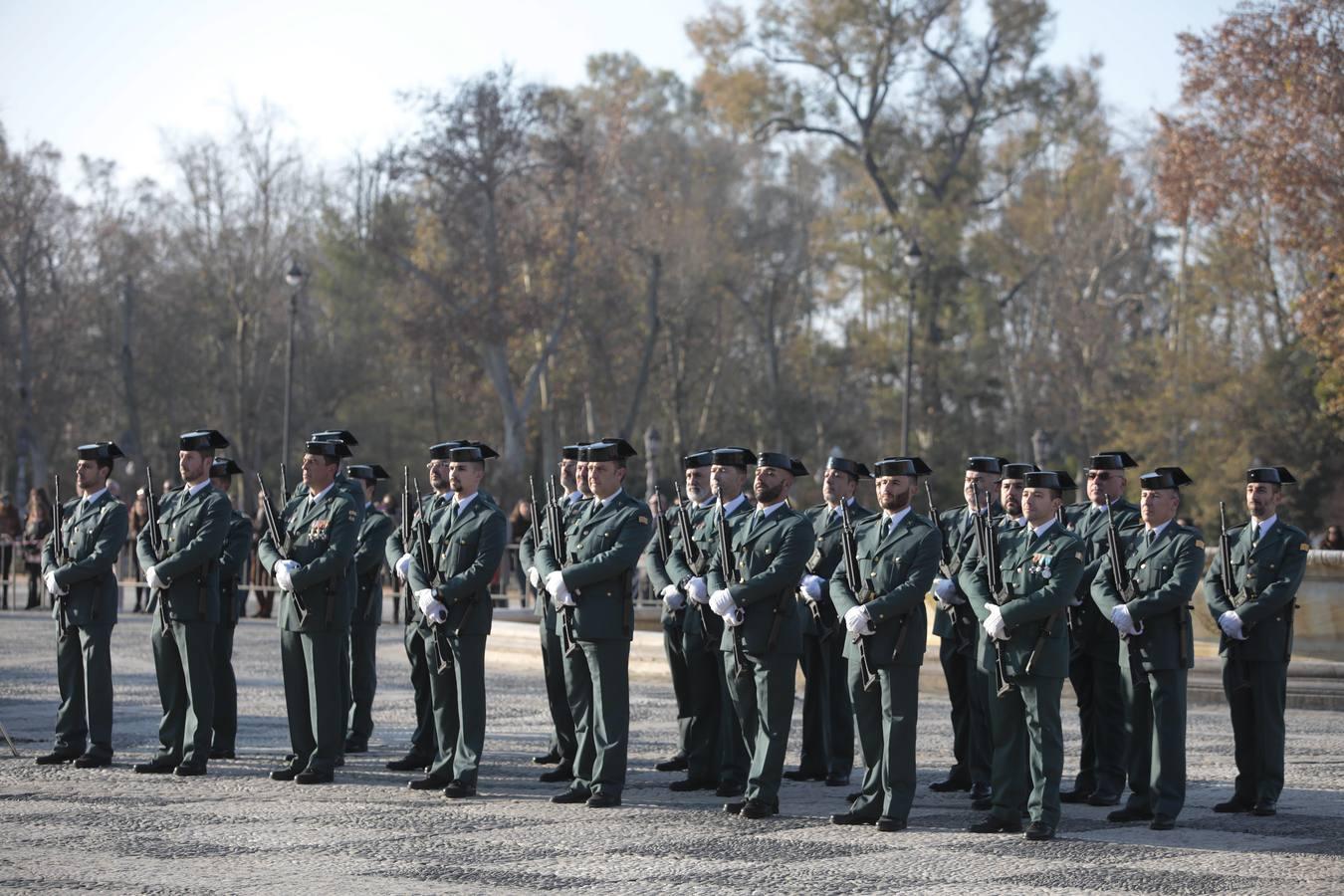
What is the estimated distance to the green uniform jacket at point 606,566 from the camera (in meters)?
10.6

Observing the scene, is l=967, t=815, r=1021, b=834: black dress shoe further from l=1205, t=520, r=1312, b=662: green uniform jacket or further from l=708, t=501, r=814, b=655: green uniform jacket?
l=1205, t=520, r=1312, b=662: green uniform jacket

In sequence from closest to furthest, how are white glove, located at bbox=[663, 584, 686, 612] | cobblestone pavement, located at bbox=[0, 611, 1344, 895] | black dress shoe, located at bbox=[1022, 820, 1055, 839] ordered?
cobblestone pavement, located at bbox=[0, 611, 1344, 895] < black dress shoe, located at bbox=[1022, 820, 1055, 839] < white glove, located at bbox=[663, 584, 686, 612]

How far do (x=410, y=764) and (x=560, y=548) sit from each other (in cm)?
197

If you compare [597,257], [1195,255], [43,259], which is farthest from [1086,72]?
[43,259]

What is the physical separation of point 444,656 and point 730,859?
2.81m

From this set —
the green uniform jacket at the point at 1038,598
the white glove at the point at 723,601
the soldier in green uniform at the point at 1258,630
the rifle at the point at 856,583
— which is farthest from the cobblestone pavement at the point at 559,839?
the white glove at the point at 723,601

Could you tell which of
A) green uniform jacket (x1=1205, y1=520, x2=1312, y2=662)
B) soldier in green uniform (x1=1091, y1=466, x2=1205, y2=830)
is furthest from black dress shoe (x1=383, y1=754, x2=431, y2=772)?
green uniform jacket (x1=1205, y1=520, x2=1312, y2=662)

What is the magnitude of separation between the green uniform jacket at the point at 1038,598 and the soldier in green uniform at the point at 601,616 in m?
2.07

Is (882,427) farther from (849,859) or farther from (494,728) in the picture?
(849,859)

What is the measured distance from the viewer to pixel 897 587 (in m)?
9.84

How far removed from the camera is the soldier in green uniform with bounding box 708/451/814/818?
10.2 meters

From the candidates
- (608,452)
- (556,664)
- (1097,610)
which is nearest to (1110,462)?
(1097,610)

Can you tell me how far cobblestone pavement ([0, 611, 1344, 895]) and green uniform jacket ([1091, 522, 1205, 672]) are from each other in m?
0.95

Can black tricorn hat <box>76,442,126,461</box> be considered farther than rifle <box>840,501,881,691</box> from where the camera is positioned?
Yes
